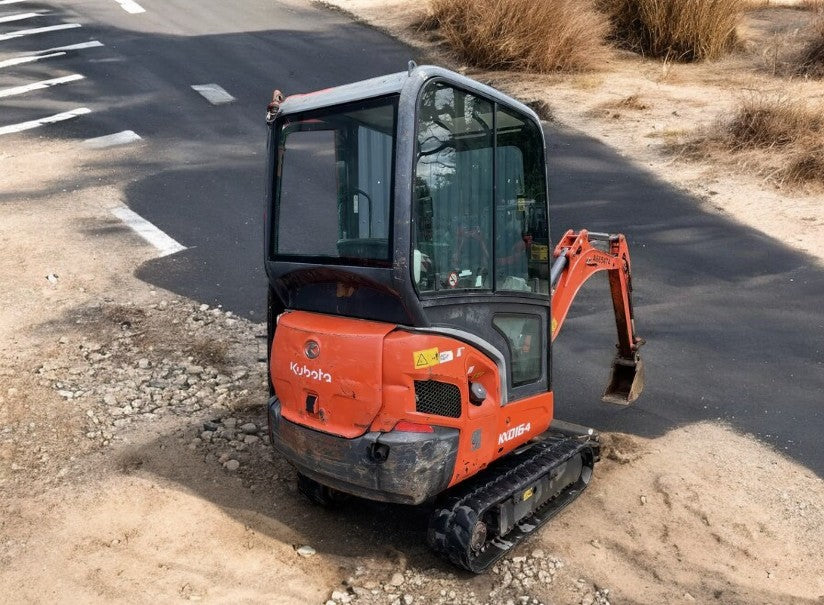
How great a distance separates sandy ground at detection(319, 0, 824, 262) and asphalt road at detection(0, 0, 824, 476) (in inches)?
15.7

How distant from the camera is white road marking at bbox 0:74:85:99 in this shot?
1745cm

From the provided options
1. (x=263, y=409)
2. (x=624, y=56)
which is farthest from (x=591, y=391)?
(x=624, y=56)

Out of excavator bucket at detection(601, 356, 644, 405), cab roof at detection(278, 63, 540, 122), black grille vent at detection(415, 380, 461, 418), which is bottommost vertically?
excavator bucket at detection(601, 356, 644, 405)

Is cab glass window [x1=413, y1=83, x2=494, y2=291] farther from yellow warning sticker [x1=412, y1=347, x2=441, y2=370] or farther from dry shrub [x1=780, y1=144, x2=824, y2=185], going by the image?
dry shrub [x1=780, y1=144, x2=824, y2=185]

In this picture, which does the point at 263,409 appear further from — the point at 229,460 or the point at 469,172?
the point at 469,172

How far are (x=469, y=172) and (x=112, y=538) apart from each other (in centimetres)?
329

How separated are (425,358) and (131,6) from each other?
21.0 m

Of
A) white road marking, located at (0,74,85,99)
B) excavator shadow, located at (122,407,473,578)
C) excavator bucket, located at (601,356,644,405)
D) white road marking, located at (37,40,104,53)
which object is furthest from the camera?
white road marking, located at (37,40,104,53)

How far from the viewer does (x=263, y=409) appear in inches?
304

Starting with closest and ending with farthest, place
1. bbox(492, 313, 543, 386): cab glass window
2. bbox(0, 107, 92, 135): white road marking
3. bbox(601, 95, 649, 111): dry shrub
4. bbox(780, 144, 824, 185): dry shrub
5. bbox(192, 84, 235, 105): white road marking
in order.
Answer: bbox(492, 313, 543, 386): cab glass window → bbox(780, 144, 824, 185): dry shrub → bbox(0, 107, 92, 135): white road marking → bbox(601, 95, 649, 111): dry shrub → bbox(192, 84, 235, 105): white road marking

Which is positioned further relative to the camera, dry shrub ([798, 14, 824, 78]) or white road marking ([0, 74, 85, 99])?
white road marking ([0, 74, 85, 99])

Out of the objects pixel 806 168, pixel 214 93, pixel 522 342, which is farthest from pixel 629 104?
pixel 522 342

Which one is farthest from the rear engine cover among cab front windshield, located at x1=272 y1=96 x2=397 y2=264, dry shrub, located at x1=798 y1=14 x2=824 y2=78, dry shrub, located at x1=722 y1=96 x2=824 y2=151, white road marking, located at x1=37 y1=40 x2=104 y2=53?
white road marking, located at x1=37 y1=40 x2=104 y2=53

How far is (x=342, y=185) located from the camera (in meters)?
5.75
